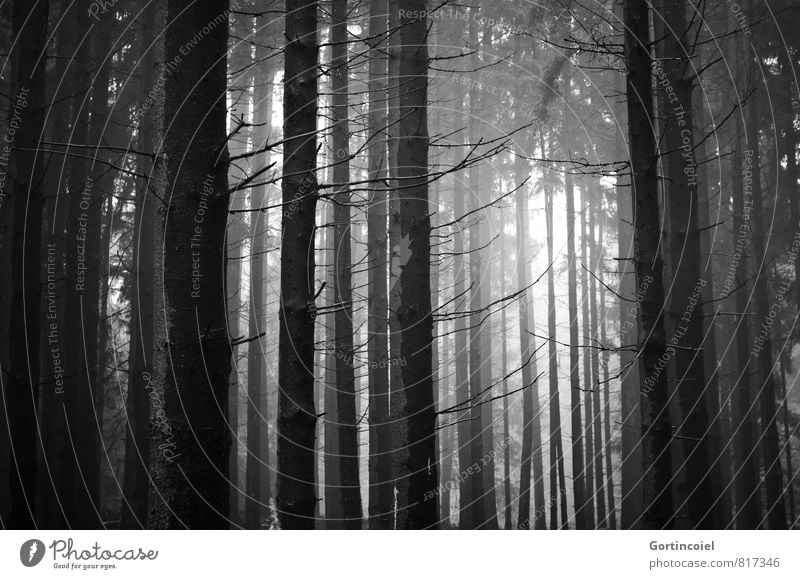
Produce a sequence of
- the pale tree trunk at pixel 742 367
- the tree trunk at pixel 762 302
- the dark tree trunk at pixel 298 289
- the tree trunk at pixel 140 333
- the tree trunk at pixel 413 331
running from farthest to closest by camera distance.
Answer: the pale tree trunk at pixel 742 367 < the tree trunk at pixel 762 302 < the tree trunk at pixel 140 333 < the tree trunk at pixel 413 331 < the dark tree trunk at pixel 298 289

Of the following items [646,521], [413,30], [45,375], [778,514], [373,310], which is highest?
[413,30]

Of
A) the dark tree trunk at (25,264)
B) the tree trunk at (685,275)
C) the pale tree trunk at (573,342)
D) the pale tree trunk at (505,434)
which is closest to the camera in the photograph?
the tree trunk at (685,275)

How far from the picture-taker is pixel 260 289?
839 inches

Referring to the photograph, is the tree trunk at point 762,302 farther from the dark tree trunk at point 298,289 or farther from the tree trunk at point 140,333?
the tree trunk at point 140,333

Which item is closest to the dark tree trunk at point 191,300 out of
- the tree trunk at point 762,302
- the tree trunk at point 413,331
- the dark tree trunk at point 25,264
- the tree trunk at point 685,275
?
the tree trunk at point 413,331

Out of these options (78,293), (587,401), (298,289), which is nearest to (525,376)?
(587,401)

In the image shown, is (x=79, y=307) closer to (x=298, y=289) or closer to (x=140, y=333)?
(x=140, y=333)

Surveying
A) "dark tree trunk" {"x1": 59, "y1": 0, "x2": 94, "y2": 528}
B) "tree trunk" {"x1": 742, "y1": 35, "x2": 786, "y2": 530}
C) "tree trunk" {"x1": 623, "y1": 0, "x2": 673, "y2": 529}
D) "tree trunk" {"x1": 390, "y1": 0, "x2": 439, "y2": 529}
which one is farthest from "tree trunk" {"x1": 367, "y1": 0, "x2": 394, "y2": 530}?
"tree trunk" {"x1": 742, "y1": 35, "x2": 786, "y2": 530}

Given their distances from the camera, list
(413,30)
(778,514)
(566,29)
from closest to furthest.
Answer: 1. (413,30)
2. (566,29)
3. (778,514)

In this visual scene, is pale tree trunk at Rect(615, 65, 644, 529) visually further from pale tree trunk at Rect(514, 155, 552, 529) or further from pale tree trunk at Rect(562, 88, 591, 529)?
pale tree trunk at Rect(514, 155, 552, 529)

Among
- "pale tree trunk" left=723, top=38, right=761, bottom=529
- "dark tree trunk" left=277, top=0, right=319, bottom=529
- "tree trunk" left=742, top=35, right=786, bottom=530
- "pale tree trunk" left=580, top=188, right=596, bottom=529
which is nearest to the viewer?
"dark tree trunk" left=277, top=0, right=319, bottom=529

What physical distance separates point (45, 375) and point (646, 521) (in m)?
10.7
